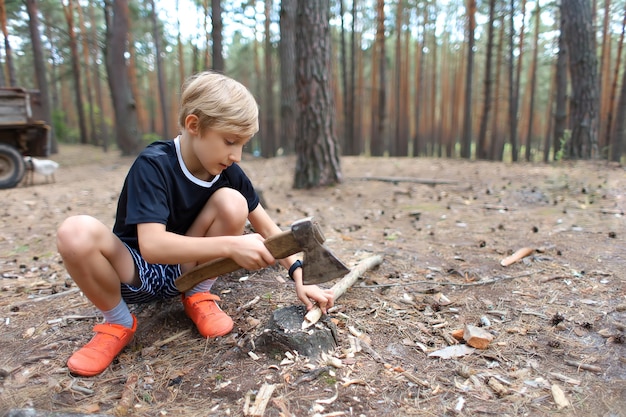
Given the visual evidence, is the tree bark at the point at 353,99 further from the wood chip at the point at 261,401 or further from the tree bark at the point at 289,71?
the wood chip at the point at 261,401

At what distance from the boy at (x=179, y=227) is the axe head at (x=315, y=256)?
0.15m

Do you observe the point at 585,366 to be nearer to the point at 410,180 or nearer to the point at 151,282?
the point at 151,282

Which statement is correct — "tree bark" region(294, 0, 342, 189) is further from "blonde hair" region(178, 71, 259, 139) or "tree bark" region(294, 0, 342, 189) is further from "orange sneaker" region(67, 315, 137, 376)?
"orange sneaker" region(67, 315, 137, 376)

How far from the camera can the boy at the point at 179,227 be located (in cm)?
168

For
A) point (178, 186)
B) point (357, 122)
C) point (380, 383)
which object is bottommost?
point (380, 383)

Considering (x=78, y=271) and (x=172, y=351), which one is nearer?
(x=78, y=271)

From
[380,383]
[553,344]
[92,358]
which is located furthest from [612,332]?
[92,358]

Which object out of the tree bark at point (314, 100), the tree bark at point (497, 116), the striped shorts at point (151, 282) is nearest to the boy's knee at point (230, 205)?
the striped shorts at point (151, 282)

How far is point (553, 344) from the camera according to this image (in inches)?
77.0

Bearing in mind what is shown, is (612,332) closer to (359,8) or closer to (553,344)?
(553,344)

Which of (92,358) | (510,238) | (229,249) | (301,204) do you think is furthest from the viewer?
(301,204)

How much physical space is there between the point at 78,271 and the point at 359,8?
68.0 ft

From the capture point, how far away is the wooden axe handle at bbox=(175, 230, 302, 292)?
65.3 inches

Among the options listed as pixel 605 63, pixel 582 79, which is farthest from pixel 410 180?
pixel 605 63
